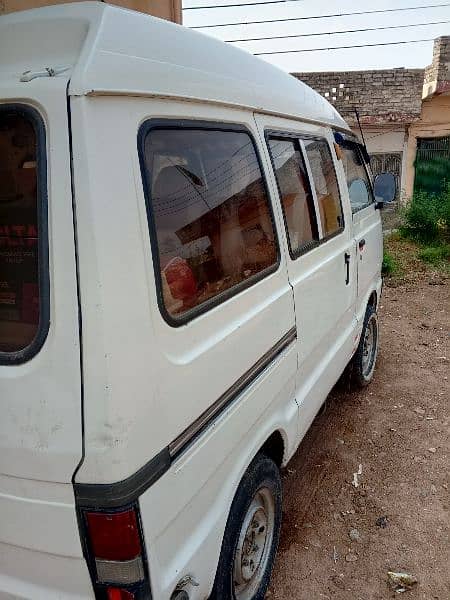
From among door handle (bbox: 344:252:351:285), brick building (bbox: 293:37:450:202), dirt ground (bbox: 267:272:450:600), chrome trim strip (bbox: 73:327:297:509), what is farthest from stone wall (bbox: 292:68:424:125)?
chrome trim strip (bbox: 73:327:297:509)

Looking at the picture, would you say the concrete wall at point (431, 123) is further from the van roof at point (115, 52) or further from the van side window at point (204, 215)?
the van roof at point (115, 52)

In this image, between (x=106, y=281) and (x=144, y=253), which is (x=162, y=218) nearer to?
(x=144, y=253)

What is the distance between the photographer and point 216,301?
5.41 ft

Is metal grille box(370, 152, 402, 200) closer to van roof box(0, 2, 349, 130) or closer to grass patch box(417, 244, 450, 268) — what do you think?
grass patch box(417, 244, 450, 268)

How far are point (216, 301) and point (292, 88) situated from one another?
4.83 ft

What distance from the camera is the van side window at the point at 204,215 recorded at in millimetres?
1416

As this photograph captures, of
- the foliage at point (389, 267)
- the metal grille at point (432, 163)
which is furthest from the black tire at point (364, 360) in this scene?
the metal grille at point (432, 163)

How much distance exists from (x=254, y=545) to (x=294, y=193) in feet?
5.45

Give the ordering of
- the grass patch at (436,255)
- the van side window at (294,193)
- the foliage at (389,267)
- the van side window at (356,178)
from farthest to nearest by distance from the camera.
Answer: the grass patch at (436,255) → the foliage at (389,267) → the van side window at (356,178) → the van side window at (294,193)

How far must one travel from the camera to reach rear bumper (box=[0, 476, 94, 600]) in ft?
4.02

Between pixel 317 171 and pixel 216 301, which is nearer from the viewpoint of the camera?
pixel 216 301

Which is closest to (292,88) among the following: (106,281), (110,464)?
(106,281)

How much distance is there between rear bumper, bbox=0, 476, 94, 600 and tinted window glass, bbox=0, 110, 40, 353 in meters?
0.38

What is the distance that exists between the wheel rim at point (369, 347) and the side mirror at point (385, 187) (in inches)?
42.2
